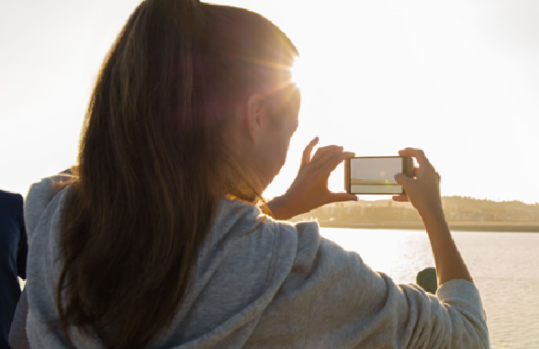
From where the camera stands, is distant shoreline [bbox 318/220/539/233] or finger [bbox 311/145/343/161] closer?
finger [bbox 311/145/343/161]

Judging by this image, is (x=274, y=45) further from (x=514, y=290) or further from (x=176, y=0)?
(x=514, y=290)

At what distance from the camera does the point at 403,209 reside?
105 meters

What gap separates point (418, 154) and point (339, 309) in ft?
1.86

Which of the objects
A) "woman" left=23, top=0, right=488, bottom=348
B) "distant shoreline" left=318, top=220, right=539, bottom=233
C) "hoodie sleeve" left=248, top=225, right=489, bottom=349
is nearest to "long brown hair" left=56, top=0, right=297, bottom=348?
"woman" left=23, top=0, right=488, bottom=348

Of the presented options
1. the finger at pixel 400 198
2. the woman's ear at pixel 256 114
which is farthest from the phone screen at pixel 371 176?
the woman's ear at pixel 256 114

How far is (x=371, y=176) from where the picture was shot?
1.59 m

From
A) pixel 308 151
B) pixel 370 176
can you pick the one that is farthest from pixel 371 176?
pixel 308 151

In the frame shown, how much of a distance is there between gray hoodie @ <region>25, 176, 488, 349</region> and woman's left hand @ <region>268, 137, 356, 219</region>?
48cm

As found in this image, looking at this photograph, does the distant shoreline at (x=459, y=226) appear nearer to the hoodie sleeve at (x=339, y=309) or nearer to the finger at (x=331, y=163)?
the finger at (x=331, y=163)

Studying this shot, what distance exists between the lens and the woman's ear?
86 centimetres

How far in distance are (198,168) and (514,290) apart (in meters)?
23.8

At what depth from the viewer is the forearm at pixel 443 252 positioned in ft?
3.39

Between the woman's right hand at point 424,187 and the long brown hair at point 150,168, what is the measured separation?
19.1 inches

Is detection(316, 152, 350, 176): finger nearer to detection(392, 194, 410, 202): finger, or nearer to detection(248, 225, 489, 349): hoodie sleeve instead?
detection(392, 194, 410, 202): finger
